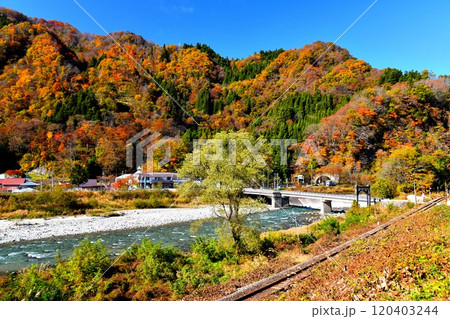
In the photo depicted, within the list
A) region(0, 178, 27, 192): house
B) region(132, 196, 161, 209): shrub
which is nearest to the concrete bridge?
region(132, 196, 161, 209): shrub

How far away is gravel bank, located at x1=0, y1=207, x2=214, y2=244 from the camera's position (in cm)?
1959

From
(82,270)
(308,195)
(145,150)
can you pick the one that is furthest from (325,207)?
(145,150)

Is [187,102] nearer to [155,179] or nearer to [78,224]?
[155,179]

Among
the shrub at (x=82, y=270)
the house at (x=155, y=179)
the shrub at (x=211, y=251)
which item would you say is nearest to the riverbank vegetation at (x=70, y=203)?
the house at (x=155, y=179)

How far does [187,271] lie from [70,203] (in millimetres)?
26031

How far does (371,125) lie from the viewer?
1806 inches

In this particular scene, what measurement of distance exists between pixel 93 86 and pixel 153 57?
39798mm

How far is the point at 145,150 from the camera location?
56.3 m

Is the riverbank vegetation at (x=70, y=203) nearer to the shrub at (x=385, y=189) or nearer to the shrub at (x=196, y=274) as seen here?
the shrub at (x=196, y=274)

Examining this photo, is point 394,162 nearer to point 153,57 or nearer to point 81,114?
point 81,114

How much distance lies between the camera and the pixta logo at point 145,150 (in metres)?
53.5

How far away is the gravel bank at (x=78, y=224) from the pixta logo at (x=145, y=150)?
23354 millimetres

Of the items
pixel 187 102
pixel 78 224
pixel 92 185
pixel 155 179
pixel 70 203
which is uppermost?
pixel 187 102
